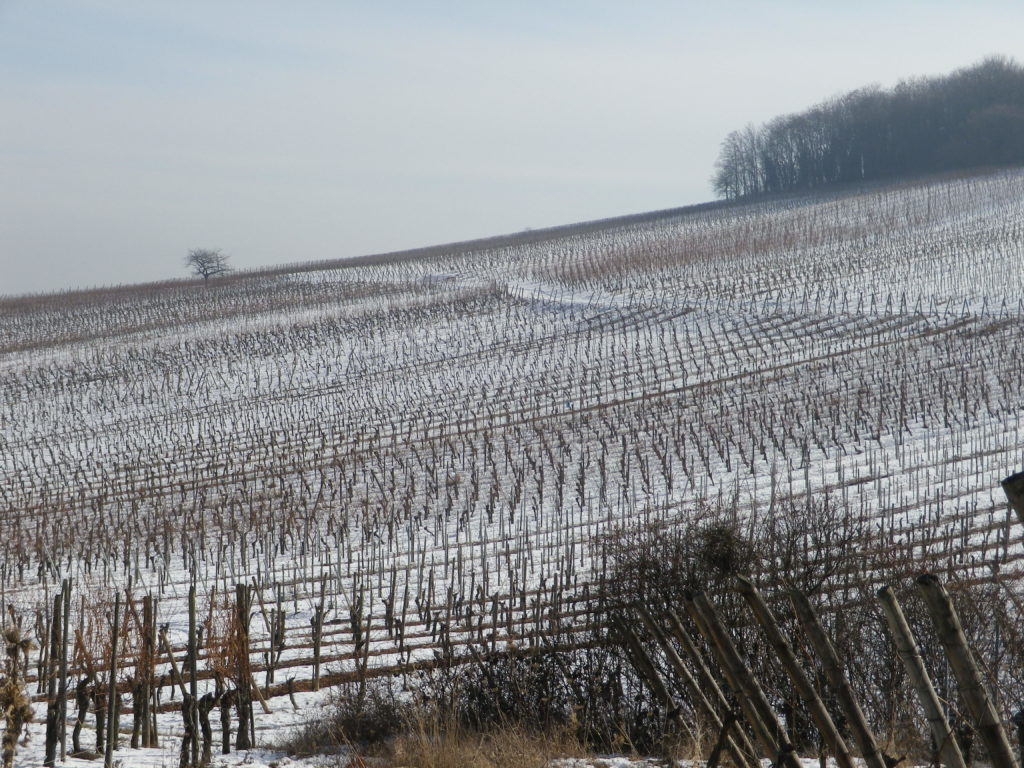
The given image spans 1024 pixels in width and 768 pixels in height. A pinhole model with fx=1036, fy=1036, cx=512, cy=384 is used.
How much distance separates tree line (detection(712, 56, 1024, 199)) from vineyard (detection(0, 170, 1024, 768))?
30.2 meters

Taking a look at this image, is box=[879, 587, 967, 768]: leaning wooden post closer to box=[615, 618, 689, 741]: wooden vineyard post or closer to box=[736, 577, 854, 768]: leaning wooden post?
box=[736, 577, 854, 768]: leaning wooden post

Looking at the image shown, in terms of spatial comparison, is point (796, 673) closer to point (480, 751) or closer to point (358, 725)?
point (480, 751)

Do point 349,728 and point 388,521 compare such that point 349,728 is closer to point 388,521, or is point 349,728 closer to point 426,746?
point 426,746

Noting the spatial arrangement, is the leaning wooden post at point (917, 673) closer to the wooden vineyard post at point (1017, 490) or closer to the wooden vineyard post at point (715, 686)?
the wooden vineyard post at point (1017, 490)

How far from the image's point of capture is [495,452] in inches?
920

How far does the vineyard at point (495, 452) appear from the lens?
12305 mm

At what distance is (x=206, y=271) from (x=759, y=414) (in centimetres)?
8338

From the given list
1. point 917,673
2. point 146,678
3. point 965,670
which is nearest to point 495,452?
point 146,678

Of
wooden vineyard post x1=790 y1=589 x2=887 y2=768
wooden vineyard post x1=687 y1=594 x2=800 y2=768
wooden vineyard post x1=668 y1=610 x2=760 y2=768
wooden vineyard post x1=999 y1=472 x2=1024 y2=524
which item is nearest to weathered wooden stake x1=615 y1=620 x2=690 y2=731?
wooden vineyard post x1=668 y1=610 x2=760 y2=768

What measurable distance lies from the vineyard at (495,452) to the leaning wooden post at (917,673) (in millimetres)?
5017

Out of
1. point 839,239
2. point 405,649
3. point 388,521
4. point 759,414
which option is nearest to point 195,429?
point 388,521

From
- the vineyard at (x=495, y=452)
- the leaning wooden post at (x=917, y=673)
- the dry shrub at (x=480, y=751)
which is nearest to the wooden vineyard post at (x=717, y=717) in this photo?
the dry shrub at (x=480, y=751)

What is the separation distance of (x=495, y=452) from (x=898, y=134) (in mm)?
69720

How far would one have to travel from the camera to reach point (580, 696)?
1030cm
